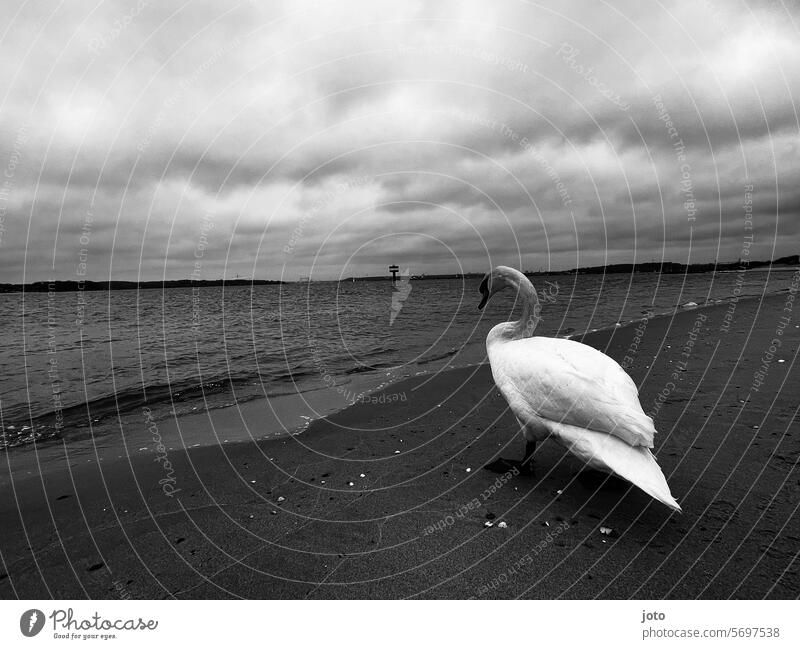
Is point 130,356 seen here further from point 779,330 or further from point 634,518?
point 779,330

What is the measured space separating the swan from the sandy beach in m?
0.60

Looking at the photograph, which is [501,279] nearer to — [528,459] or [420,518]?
[528,459]

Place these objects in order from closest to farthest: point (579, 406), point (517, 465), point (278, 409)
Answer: point (579, 406)
point (517, 465)
point (278, 409)

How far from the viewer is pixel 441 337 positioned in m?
20.0

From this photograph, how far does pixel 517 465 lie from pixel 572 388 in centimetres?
150

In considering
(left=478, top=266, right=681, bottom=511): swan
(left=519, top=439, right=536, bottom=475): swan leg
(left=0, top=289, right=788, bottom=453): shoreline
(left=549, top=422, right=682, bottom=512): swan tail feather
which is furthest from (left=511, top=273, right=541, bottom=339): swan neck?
(left=0, top=289, right=788, bottom=453): shoreline

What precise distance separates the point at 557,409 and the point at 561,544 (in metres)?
1.30

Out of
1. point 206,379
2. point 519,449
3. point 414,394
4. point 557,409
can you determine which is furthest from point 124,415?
point 557,409

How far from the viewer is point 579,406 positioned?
415cm

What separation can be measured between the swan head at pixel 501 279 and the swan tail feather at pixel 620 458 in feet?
7.82

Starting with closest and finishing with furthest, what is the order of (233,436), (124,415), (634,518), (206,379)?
(634,518), (233,436), (124,415), (206,379)

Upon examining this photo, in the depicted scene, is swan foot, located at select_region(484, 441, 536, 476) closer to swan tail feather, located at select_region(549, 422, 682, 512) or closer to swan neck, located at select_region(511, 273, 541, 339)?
swan tail feather, located at select_region(549, 422, 682, 512)

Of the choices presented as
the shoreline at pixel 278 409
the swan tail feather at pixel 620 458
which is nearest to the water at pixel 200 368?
the shoreline at pixel 278 409

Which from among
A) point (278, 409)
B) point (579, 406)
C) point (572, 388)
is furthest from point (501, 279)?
point (278, 409)
